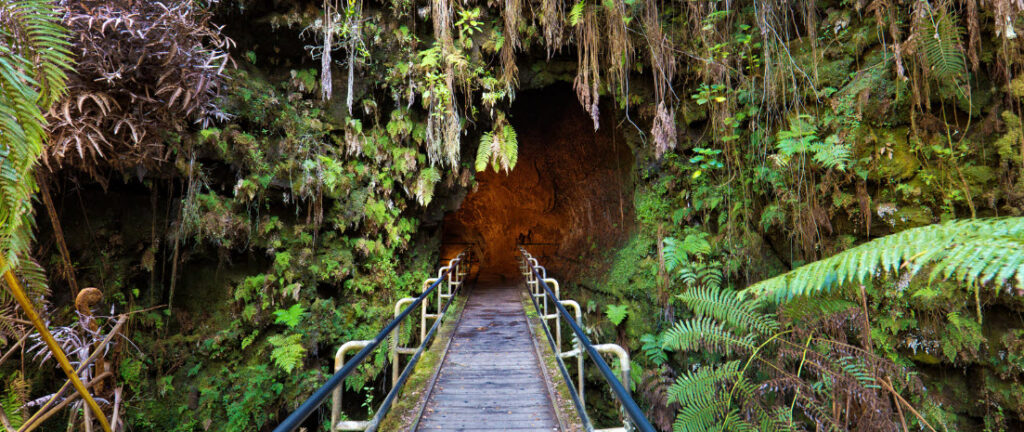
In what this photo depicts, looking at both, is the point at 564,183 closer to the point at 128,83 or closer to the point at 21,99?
the point at 128,83

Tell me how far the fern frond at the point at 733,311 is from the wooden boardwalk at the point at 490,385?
189 centimetres

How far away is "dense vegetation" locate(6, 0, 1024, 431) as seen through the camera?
11.3 feet

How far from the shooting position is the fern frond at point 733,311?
12.5 feet

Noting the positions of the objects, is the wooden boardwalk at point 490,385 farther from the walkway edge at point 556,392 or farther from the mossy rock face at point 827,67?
the mossy rock face at point 827,67

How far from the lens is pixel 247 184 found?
545 cm

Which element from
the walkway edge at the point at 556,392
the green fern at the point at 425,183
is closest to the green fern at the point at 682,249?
the walkway edge at the point at 556,392

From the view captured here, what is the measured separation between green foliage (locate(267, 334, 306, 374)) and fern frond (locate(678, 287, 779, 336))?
490cm

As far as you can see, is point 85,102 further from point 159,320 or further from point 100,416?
point 100,416

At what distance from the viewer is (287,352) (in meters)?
5.12

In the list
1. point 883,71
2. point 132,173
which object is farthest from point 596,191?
point 132,173

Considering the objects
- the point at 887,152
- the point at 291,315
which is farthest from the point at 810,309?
the point at 291,315

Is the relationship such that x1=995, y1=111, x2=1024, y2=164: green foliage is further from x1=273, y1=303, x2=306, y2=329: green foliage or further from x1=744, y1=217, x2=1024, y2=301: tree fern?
x1=273, y1=303, x2=306, y2=329: green foliage

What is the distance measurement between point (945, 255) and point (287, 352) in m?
6.44

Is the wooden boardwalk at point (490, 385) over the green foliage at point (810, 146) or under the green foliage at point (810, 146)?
under
